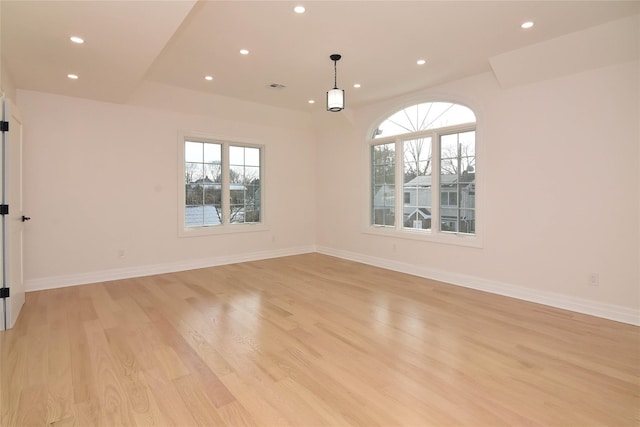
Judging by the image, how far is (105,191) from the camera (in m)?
5.00

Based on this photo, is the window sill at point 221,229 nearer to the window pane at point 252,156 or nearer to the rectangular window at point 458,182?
the window pane at point 252,156

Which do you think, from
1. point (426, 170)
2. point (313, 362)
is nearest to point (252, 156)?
point (426, 170)

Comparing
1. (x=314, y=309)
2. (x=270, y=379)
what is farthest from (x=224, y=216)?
(x=270, y=379)

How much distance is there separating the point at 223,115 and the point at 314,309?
3.98 metres

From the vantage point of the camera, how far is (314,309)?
12.3 ft

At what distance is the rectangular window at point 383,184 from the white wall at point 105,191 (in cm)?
224

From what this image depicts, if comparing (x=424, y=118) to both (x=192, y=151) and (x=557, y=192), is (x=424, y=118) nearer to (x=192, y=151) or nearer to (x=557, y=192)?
(x=557, y=192)

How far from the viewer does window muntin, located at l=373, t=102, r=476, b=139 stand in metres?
4.90

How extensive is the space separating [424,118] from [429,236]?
190 centimetres

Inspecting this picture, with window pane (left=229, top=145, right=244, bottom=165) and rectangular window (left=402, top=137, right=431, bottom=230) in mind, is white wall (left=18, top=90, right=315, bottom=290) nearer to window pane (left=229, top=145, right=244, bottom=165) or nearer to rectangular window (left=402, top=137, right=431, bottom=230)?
window pane (left=229, top=145, right=244, bottom=165)

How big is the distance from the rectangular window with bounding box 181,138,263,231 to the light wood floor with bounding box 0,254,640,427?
2.05 meters

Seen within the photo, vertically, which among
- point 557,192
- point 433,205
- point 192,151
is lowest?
point 433,205

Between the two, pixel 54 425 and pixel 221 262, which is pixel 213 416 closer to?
pixel 54 425

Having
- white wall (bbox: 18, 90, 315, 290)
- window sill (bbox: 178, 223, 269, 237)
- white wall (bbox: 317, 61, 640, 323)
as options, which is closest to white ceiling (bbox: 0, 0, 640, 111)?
white wall (bbox: 18, 90, 315, 290)
